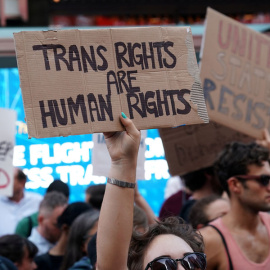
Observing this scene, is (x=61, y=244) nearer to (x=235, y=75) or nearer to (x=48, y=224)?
(x=48, y=224)

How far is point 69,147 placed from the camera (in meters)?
7.10

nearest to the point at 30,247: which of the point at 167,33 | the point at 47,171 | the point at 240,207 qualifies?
the point at 240,207

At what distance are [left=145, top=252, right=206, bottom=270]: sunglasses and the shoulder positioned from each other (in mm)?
1186

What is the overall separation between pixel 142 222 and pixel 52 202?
155 centimetres

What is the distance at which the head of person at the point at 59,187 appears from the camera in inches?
250

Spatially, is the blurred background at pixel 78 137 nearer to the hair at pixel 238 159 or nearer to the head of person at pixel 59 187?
the head of person at pixel 59 187

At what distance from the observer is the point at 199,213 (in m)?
4.73

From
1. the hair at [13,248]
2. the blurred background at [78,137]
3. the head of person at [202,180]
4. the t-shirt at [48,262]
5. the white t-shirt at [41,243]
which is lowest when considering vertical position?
the t-shirt at [48,262]

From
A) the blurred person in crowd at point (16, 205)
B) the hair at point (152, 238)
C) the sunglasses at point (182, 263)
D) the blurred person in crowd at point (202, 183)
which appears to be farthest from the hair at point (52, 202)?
the sunglasses at point (182, 263)

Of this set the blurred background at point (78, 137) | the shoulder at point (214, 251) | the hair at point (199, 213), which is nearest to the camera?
the shoulder at point (214, 251)

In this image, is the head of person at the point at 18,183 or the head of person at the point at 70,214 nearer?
the head of person at the point at 70,214

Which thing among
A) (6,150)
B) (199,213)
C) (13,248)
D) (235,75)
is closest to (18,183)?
(6,150)

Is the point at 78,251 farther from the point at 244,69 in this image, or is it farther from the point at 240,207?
the point at 244,69

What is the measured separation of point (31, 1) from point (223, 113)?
6.65 m
